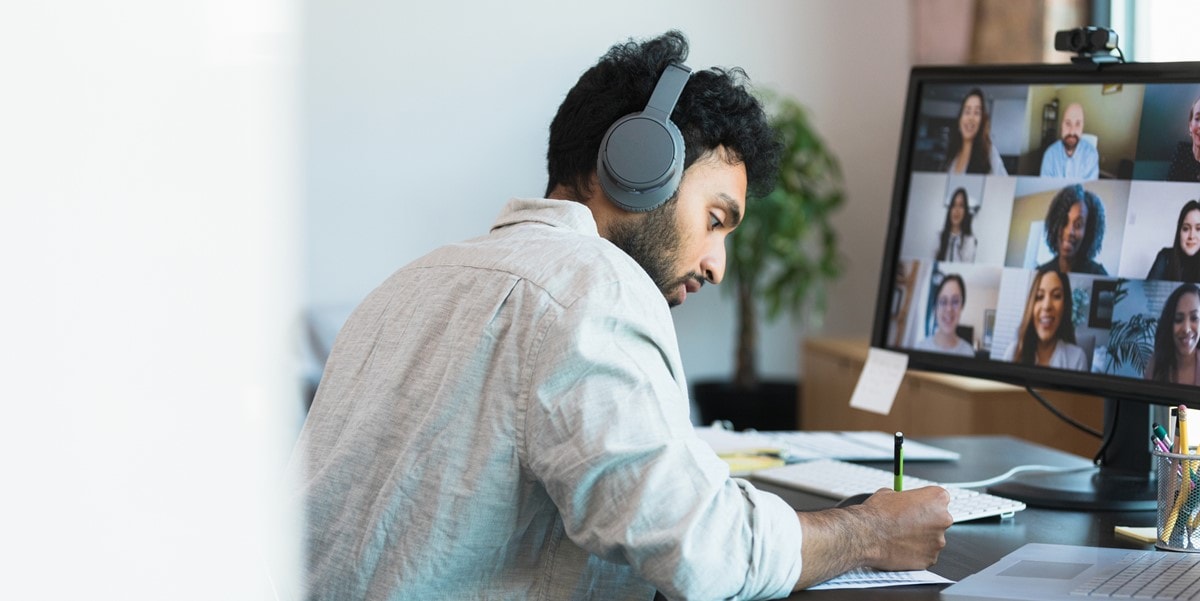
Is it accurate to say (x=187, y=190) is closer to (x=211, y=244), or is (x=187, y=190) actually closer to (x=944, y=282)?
(x=211, y=244)

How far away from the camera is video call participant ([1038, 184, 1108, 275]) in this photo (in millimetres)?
1400

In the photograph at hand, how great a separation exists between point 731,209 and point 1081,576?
48cm

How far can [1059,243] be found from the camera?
1.43 metres

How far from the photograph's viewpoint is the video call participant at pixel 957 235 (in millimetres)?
1533

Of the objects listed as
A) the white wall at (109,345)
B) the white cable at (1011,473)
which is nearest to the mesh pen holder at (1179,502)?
the white cable at (1011,473)

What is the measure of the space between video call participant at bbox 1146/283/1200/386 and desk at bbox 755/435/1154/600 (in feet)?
0.51

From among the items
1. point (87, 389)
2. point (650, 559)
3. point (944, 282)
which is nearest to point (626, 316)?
point (650, 559)

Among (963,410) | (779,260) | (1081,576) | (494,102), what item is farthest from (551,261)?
(494,102)

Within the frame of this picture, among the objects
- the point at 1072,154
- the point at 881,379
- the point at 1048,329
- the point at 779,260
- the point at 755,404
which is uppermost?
the point at 1072,154

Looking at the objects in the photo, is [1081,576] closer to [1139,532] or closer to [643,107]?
[1139,532]

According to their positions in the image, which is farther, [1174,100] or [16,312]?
[1174,100]

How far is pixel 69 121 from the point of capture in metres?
0.79

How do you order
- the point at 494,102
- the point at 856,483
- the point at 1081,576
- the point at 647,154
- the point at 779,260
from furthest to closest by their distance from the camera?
the point at 494,102 → the point at 779,260 → the point at 856,483 → the point at 647,154 → the point at 1081,576

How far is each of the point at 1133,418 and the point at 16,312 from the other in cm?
128
